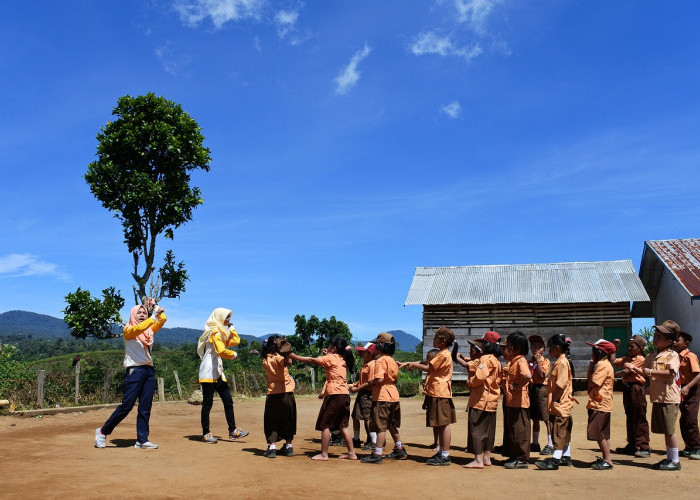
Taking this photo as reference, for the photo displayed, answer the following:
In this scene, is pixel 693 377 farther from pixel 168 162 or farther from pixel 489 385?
pixel 168 162

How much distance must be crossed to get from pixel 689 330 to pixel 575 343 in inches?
141

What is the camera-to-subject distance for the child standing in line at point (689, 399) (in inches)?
306

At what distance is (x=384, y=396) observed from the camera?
7.42m

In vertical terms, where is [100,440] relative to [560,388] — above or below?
below

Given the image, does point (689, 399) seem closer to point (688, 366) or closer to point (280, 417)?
point (688, 366)

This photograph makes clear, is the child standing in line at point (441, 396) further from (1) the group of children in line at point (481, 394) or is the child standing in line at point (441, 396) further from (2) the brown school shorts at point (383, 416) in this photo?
(2) the brown school shorts at point (383, 416)

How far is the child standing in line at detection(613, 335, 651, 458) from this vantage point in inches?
325

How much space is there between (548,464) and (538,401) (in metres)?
1.36

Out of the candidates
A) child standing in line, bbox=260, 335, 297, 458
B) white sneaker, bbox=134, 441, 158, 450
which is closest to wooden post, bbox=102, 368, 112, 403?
white sneaker, bbox=134, 441, 158, 450

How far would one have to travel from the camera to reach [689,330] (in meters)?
18.7

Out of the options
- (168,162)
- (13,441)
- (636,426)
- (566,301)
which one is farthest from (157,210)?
(636,426)

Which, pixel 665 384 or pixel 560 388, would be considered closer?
pixel 560 388

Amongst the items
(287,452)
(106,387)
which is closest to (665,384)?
(287,452)

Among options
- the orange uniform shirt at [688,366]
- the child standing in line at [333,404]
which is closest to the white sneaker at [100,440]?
the child standing in line at [333,404]
